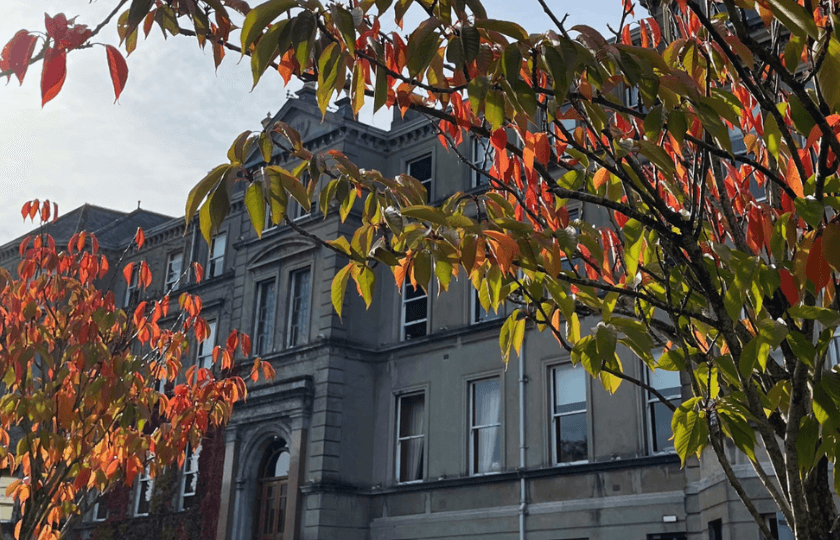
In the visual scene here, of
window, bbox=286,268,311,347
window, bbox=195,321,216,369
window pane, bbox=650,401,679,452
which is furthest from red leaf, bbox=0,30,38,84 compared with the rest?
window, bbox=195,321,216,369

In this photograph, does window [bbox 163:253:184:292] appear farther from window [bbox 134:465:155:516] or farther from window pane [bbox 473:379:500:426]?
window pane [bbox 473:379:500:426]

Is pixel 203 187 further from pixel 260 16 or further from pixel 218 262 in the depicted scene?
pixel 218 262

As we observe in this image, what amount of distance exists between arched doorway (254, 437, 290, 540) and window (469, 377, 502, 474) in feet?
19.0

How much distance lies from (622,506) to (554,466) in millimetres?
1873

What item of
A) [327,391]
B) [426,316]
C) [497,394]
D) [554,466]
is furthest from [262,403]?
[554,466]

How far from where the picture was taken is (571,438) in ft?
60.5

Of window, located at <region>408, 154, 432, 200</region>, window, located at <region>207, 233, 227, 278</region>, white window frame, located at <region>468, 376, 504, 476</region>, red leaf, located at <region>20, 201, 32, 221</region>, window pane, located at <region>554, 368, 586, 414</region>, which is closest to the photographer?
red leaf, located at <region>20, 201, 32, 221</region>

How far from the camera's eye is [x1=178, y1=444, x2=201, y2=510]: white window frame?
25.6 metres

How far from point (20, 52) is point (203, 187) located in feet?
3.40

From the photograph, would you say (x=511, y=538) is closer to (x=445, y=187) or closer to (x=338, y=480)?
(x=338, y=480)

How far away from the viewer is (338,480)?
69.2ft

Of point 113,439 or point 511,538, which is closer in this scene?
point 113,439

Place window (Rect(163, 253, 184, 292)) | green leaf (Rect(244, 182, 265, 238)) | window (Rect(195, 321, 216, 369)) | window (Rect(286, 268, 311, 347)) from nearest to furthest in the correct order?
green leaf (Rect(244, 182, 265, 238))
window (Rect(286, 268, 311, 347))
window (Rect(195, 321, 216, 369))
window (Rect(163, 253, 184, 292))

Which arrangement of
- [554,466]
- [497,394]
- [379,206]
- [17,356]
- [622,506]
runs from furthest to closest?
[497,394] < [554,466] < [622,506] < [17,356] < [379,206]
